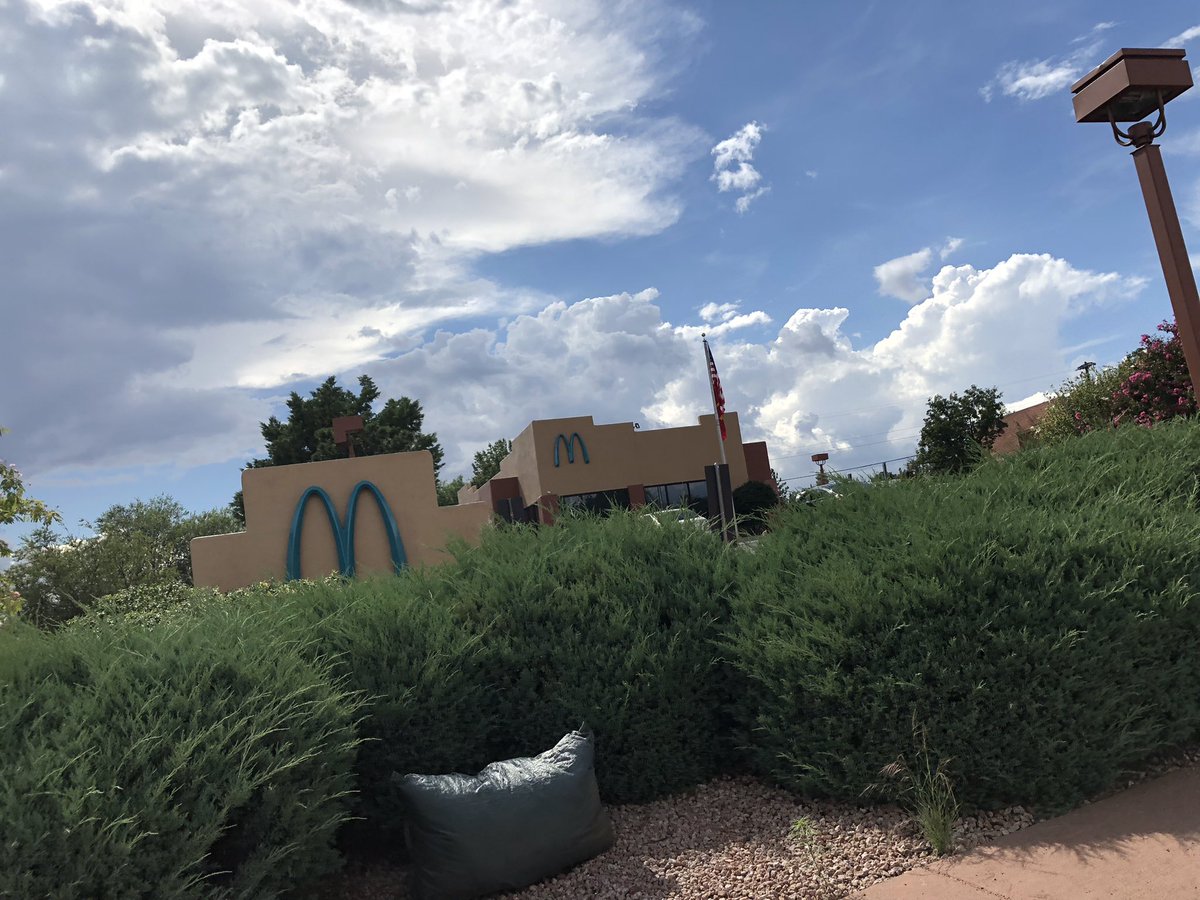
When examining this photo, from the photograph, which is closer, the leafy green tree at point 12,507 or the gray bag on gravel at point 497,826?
the gray bag on gravel at point 497,826

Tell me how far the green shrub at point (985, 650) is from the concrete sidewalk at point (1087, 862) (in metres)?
0.24

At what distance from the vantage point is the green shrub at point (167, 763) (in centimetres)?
353

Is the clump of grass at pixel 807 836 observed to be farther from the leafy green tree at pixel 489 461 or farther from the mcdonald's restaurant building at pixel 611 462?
the leafy green tree at pixel 489 461

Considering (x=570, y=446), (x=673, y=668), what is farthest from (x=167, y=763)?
(x=570, y=446)

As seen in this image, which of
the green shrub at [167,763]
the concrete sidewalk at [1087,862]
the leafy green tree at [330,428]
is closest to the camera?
the green shrub at [167,763]

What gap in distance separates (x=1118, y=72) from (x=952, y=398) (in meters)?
24.4

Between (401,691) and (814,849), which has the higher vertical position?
(401,691)

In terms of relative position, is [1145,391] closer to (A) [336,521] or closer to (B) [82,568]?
(A) [336,521]

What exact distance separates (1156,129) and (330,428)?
131 ft

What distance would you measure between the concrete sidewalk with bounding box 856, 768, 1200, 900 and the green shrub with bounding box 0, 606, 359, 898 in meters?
2.75

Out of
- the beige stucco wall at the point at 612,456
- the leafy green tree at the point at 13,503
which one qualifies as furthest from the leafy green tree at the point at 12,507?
the beige stucco wall at the point at 612,456

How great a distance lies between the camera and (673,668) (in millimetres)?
5707

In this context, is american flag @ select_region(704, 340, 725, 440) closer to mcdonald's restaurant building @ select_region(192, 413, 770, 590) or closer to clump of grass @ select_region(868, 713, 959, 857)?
mcdonald's restaurant building @ select_region(192, 413, 770, 590)

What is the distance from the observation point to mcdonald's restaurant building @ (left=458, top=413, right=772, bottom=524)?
106 feet
